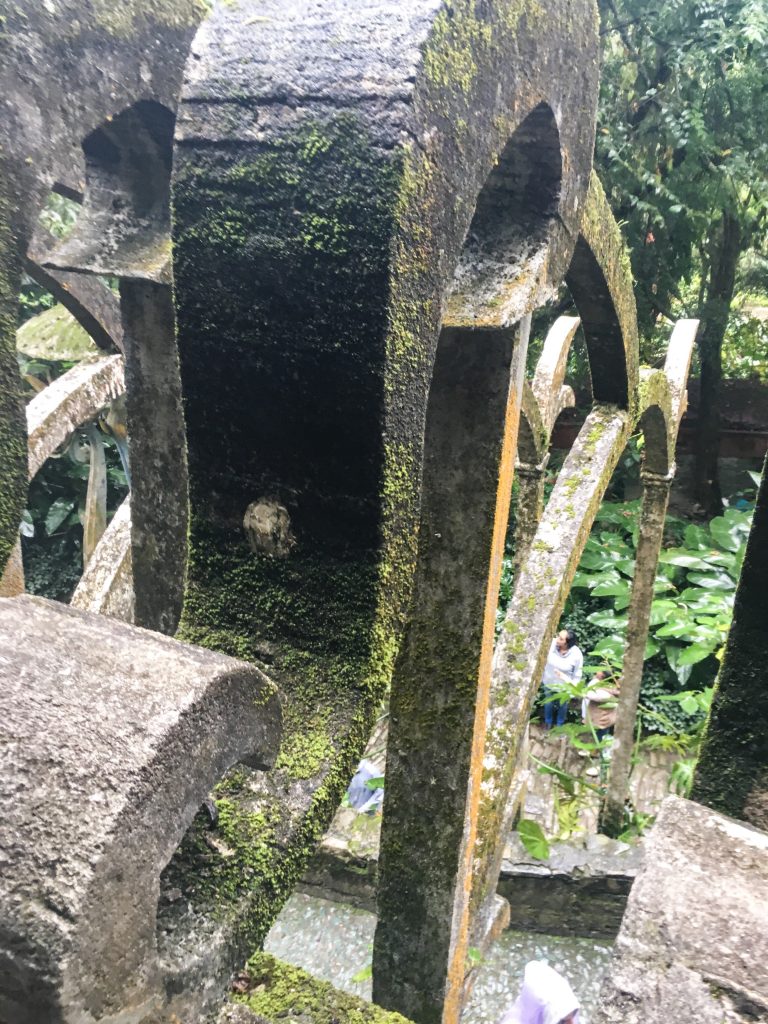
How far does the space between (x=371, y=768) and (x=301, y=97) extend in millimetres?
5397

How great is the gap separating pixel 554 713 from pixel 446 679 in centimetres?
565

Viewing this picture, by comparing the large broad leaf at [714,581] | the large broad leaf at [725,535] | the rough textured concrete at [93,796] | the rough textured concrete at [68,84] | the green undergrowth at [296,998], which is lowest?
the large broad leaf at [714,581]

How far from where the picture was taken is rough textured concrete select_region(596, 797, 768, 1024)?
817 millimetres

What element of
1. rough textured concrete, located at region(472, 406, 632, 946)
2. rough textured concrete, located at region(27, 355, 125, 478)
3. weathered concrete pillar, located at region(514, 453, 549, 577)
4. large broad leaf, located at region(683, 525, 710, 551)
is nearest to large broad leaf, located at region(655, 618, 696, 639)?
large broad leaf, located at region(683, 525, 710, 551)

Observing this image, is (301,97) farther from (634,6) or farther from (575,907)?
(634,6)

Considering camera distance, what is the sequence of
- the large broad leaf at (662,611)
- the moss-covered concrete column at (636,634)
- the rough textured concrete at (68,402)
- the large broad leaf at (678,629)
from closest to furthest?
the rough textured concrete at (68,402) < the moss-covered concrete column at (636,634) < the large broad leaf at (678,629) < the large broad leaf at (662,611)

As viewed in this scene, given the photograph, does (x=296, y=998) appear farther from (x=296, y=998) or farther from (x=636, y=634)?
(x=636, y=634)

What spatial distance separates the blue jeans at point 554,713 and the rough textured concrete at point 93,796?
689 centimetres

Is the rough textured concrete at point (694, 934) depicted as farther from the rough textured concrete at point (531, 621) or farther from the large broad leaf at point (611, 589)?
the large broad leaf at point (611, 589)

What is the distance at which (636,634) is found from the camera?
16.6 ft

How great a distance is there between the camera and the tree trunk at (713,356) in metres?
8.49

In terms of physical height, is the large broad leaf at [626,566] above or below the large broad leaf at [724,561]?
below

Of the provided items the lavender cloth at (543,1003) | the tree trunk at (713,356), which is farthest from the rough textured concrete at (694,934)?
the tree trunk at (713,356)

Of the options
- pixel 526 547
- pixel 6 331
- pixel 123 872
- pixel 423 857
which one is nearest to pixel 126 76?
pixel 6 331
